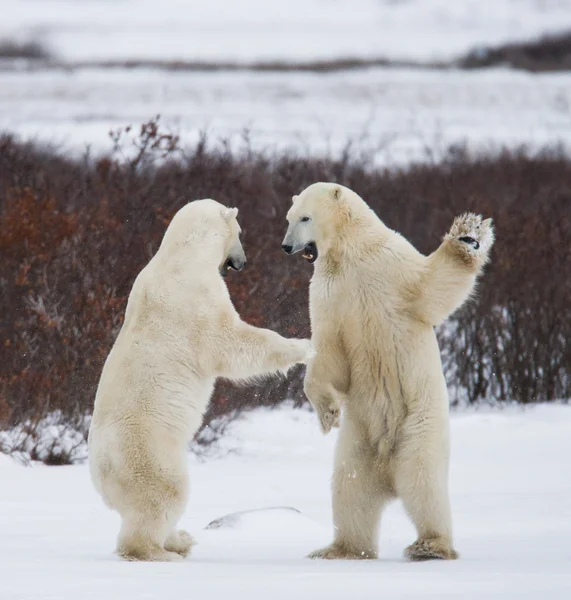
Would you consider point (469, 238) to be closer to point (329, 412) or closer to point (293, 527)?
point (329, 412)

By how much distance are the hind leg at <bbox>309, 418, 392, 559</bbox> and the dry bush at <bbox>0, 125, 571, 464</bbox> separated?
2735mm

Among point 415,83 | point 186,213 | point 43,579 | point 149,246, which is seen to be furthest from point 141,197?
point 415,83

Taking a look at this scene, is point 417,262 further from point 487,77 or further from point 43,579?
point 487,77

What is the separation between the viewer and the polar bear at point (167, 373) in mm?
3641

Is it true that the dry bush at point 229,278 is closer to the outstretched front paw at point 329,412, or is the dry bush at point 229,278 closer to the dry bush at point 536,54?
the outstretched front paw at point 329,412

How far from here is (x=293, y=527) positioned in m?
4.43

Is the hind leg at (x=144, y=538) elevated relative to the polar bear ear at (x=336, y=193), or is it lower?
lower

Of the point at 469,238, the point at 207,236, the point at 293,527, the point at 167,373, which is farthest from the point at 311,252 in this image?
the point at 293,527

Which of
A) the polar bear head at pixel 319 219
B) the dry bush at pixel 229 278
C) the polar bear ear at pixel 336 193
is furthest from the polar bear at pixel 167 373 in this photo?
the dry bush at pixel 229 278

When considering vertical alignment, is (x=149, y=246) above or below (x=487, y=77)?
below

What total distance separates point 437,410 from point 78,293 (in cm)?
355

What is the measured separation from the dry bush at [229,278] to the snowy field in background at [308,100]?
53.4ft

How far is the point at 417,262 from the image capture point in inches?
157

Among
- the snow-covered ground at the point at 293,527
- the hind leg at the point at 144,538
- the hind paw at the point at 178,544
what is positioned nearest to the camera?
the snow-covered ground at the point at 293,527
